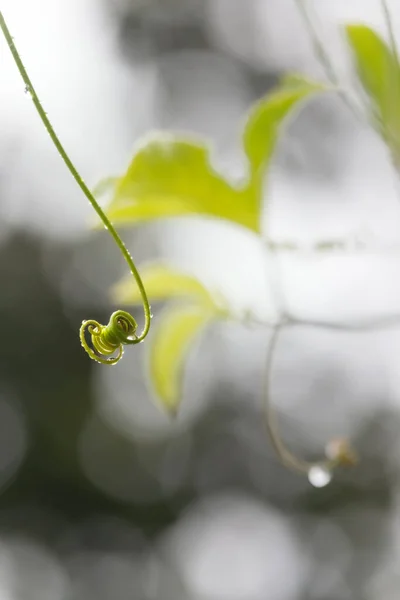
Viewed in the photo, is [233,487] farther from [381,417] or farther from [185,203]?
[185,203]

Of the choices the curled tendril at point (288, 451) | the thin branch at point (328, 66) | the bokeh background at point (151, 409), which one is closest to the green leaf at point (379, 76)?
the thin branch at point (328, 66)

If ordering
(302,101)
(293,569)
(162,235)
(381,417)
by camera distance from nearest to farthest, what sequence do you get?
(302,101)
(162,235)
(381,417)
(293,569)

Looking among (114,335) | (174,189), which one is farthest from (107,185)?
(114,335)

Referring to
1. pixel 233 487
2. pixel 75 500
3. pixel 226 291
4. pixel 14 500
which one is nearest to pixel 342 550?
pixel 233 487

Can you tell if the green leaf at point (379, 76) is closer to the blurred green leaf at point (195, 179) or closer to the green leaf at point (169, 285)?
the blurred green leaf at point (195, 179)

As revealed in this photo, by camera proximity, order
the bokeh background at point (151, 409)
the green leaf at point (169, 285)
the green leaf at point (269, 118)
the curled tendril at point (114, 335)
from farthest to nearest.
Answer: the bokeh background at point (151, 409)
the green leaf at point (169, 285)
the green leaf at point (269, 118)
the curled tendril at point (114, 335)
